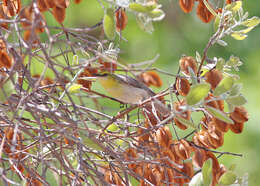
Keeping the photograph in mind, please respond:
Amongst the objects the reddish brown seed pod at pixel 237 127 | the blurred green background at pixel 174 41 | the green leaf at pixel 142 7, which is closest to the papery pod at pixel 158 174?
the reddish brown seed pod at pixel 237 127

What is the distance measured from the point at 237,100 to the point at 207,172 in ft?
0.37

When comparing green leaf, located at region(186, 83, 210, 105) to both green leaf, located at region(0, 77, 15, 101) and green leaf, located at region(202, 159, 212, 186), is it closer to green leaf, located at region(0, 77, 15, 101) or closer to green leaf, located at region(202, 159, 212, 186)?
green leaf, located at region(202, 159, 212, 186)

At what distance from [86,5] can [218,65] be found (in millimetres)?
2117

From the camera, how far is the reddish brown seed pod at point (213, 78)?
683 mm

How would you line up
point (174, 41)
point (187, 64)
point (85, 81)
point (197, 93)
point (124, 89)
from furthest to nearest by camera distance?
point (174, 41), point (124, 89), point (85, 81), point (187, 64), point (197, 93)

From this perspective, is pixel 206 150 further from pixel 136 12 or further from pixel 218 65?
pixel 136 12

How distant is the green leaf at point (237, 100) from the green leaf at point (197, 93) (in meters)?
0.05

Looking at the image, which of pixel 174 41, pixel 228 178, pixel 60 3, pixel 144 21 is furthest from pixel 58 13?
pixel 174 41

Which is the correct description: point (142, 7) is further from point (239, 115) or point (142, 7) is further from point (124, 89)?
point (124, 89)

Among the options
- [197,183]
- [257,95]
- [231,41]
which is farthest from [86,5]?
[197,183]

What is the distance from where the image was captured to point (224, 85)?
640 millimetres

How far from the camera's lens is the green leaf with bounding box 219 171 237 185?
2.28ft

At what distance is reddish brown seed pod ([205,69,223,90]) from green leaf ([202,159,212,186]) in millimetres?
105

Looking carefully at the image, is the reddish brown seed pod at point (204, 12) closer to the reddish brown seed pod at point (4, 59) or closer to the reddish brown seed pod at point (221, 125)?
the reddish brown seed pod at point (221, 125)
